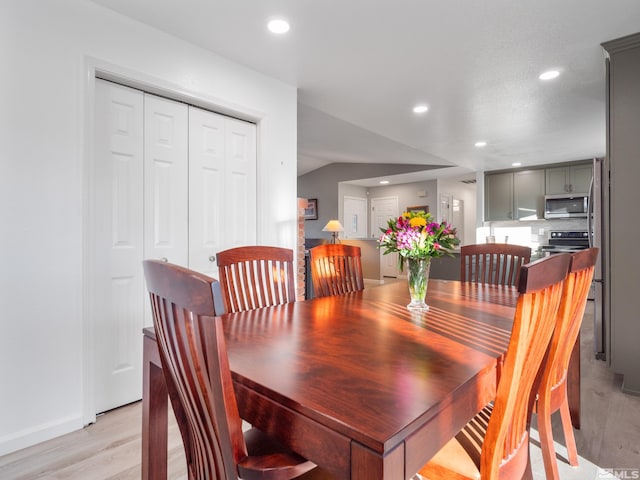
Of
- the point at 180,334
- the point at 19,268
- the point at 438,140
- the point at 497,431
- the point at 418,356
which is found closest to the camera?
the point at 180,334

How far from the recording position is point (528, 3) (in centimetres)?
201

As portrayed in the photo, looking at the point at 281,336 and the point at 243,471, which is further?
the point at 281,336

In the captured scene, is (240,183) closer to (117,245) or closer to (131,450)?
(117,245)

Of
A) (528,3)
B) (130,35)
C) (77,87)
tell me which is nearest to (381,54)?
(528,3)

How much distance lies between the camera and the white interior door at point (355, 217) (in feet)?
28.2

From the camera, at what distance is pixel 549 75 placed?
2.92 metres

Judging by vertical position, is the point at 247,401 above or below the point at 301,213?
below

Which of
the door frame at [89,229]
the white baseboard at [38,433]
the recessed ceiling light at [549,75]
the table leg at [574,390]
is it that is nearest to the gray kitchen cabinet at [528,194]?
the recessed ceiling light at [549,75]

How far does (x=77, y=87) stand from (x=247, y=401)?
199 centimetres

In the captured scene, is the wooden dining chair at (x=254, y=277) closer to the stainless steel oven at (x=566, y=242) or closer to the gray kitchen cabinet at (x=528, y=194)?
the stainless steel oven at (x=566, y=242)

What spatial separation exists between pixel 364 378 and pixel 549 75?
10.5 feet

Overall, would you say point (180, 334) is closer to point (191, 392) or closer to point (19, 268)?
point (191, 392)

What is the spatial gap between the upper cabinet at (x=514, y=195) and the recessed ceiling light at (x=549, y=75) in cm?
377

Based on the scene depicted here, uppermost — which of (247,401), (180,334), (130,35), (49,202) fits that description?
(130,35)
